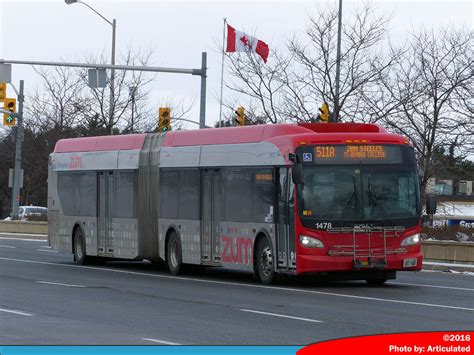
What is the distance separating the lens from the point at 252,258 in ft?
79.1

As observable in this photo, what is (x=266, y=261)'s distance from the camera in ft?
77.9

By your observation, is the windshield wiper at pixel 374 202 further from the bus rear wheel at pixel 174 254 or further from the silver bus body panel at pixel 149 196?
the silver bus body panel at pixel 149 196

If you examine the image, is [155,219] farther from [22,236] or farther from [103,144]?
[22,236]

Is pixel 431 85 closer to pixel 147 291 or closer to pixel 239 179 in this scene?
pixel 239 179

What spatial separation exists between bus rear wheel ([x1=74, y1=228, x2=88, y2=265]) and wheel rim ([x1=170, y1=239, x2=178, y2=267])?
15.3ft

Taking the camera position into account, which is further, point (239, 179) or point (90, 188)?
point (90, 188)

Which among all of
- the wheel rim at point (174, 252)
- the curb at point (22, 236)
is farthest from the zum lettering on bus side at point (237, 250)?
the curb at point (22, 236)

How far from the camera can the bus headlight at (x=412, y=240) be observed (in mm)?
23031

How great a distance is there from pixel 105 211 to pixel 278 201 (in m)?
8.15

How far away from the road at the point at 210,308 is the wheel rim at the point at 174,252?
575 millimetres

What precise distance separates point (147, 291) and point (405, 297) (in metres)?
4.61

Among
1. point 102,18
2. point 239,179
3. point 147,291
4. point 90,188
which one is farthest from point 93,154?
point 102,18

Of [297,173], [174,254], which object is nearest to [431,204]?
[297,173]

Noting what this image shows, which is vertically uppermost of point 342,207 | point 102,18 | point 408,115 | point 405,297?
point 102,18
